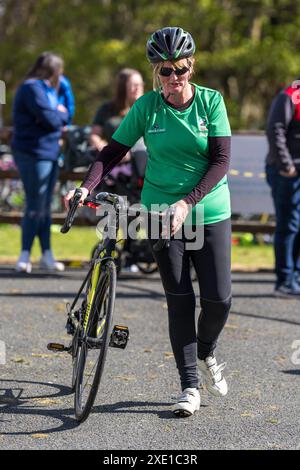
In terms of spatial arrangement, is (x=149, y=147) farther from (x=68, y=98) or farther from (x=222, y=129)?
(x=68, y=98)

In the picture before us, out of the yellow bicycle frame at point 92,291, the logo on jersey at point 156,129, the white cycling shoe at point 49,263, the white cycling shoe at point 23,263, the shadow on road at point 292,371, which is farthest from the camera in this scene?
the white cycling shoe at point 49,263

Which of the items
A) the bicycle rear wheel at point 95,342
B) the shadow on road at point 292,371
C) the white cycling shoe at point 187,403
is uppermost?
the bicycle rear wheel at point 95,342

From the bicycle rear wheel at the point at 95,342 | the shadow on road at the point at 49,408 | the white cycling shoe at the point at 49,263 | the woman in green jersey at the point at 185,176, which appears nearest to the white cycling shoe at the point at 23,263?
the white cycling shoe at the point at 49,263

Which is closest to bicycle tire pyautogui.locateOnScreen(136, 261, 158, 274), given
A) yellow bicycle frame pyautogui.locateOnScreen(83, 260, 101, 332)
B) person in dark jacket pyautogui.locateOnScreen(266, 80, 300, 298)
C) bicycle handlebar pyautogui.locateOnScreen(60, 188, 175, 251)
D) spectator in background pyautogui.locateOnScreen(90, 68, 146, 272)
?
spectator in background pyautogui.locateOnScreen(90, 68, 146, 272)

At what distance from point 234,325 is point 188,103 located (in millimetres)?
3464

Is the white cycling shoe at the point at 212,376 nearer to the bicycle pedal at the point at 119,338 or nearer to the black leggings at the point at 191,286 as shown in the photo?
the black leggings at the point at 191,286

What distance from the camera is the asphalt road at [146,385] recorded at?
5.64 m

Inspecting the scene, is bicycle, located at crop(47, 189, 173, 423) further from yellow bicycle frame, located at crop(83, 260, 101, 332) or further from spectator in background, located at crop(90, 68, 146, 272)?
spectator in background, located at crop(90, 68, 146, 272)

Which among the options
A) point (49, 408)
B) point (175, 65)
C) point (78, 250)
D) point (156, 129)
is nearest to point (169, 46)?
point (175, 65)

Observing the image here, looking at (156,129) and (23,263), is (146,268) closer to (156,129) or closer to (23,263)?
(23,263)

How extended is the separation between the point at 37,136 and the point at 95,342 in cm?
597

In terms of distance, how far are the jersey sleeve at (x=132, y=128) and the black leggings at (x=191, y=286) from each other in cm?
58

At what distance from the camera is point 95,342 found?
19.4 ft

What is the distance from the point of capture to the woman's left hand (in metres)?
5.74
